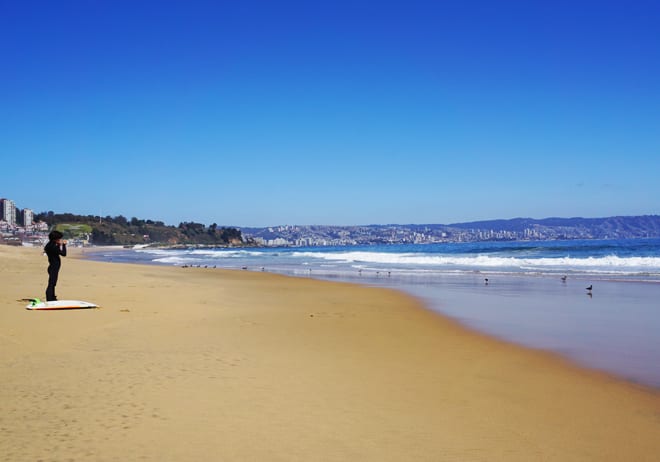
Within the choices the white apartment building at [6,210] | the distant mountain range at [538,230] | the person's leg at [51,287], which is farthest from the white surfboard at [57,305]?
the white apartment building at [6,210]

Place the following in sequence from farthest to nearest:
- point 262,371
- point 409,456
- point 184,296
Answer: point 184,296 → point 262,371 → point 409,456

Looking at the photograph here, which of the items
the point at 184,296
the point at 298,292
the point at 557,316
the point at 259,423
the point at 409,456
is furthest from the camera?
the point at 298,292

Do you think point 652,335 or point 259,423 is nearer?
point 259,423

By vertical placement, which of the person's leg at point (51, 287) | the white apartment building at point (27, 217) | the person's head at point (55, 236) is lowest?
the person's leg at point (51, 287)

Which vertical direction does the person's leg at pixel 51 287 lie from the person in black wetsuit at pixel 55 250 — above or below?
below

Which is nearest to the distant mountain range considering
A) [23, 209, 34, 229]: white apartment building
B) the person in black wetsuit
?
[23, 209, 34, 229]: white apartment building

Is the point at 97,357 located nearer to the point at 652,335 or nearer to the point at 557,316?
the point at 652,335

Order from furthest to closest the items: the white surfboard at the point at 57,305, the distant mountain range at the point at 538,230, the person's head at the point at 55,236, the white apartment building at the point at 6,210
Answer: the white apartment building at the point at 6,210
the distant mountain range at the point at 538,230
the person's head at the point at 55,236
the white surfboard at the point at 57,305

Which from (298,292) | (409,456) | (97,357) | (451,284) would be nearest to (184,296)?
(298,292)

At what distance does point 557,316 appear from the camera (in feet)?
42.6

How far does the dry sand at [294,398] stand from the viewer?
14.1ft

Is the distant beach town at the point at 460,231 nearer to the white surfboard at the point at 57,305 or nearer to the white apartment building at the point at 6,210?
the white apartment building at the point at 6,210

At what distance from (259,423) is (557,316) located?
9.99 m

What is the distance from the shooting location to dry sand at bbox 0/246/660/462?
431 cm
